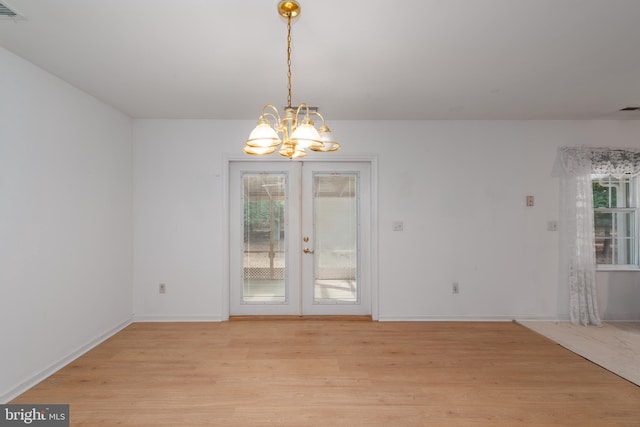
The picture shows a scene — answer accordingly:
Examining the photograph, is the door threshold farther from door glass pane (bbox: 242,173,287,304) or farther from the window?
the window

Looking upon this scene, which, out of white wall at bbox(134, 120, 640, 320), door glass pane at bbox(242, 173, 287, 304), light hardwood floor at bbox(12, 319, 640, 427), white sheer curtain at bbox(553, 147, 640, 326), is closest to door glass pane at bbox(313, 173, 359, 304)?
white wall at bbox(134, 120, 640, 320)

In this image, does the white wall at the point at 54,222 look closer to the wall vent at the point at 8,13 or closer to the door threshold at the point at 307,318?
the wall vent at the point at 8,13

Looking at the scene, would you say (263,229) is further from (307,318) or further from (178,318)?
(178,318)

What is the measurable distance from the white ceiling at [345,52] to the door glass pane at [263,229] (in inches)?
40.1

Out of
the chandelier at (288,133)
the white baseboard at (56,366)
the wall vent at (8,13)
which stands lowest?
the white baseboard at (56,366)

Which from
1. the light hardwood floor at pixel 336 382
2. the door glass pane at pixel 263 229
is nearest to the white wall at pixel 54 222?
the light hardwood floor at pixel 336 382

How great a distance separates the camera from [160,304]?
4133 mm

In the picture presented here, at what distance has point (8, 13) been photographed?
198 centimetres

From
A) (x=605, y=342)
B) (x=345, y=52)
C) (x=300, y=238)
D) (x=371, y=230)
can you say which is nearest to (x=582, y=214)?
(x=605, y=342)

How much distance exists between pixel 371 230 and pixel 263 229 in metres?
1.43

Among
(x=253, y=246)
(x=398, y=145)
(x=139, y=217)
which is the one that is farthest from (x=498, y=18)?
(x=139, y=217)

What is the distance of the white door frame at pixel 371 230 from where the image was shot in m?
4.14

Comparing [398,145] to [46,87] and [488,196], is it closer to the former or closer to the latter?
[488,196]

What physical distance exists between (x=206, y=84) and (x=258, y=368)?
2.66m
